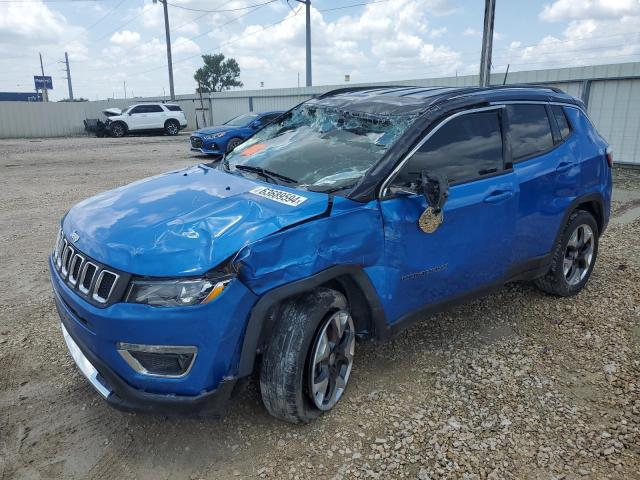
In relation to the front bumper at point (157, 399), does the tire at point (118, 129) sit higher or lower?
higher

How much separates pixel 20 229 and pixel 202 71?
74600mm

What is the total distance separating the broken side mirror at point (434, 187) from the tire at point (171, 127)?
25.5 metres

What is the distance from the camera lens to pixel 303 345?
249 centimetres

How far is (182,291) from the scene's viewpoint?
223 centimetres

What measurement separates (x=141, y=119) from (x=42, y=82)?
3437cm

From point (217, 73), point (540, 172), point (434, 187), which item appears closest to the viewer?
point (434, 187)

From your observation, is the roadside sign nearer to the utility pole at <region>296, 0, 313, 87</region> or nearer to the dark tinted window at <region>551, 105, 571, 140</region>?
the utility pole at <region>296, 0, 313, 87</region>

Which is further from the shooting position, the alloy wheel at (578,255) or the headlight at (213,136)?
the headlight at (213,136)

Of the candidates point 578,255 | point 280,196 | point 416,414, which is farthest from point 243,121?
point 416,414

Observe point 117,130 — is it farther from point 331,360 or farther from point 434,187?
point 434,187

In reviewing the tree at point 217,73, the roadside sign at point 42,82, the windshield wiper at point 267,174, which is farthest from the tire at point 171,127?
the tree at point 217,73

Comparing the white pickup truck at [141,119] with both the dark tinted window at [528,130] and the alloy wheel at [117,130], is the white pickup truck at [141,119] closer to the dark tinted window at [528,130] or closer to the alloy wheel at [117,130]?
the alloy wheel at [117,130]

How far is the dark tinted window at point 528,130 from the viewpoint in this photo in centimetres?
365

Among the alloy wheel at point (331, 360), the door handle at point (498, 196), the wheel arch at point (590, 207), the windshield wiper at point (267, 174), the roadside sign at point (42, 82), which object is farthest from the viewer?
the roadside sign at point (42, 82)
